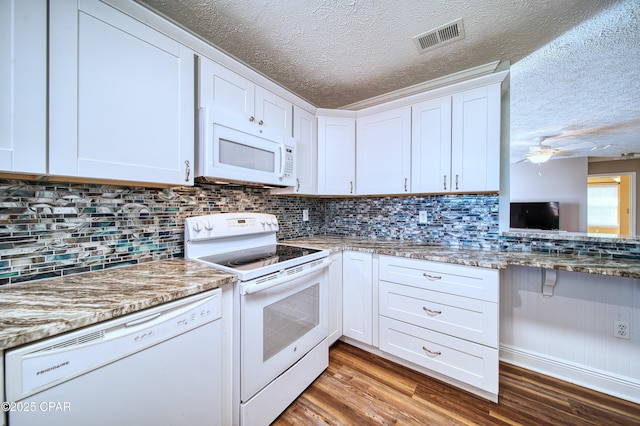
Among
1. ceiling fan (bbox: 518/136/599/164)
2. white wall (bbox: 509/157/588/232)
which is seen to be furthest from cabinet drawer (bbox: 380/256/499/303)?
white wall (bbox: 509/157/588/232)

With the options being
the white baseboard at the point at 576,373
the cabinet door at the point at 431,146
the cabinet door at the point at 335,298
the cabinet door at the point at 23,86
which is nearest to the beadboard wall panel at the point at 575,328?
the white baseboard at the point at 576,373

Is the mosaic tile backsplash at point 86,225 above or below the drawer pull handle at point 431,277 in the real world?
above

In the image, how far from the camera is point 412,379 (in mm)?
1714

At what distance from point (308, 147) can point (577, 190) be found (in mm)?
5149

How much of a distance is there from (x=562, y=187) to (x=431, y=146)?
4.19 metres

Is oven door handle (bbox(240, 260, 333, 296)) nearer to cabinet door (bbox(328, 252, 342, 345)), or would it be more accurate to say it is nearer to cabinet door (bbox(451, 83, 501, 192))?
cabinet door (bbox(328, 252, 342, 345))

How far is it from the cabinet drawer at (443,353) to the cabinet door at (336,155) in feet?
4.06

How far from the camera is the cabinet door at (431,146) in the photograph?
1.90 metres

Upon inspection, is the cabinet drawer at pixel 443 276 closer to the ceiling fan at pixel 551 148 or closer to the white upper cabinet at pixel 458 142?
the white upper cabinet at pixel 458 142

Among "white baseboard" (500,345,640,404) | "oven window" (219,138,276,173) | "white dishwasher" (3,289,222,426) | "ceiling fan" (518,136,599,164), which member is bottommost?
"white baseboard" (500,345,640,404)

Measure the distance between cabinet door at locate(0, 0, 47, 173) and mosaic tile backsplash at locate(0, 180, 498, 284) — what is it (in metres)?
0.31

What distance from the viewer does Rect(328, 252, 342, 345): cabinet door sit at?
1959 mm

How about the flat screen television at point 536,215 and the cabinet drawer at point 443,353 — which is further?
the flat screen television at point 536,215

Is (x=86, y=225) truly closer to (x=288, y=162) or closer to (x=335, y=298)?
(x=288, y=162)
